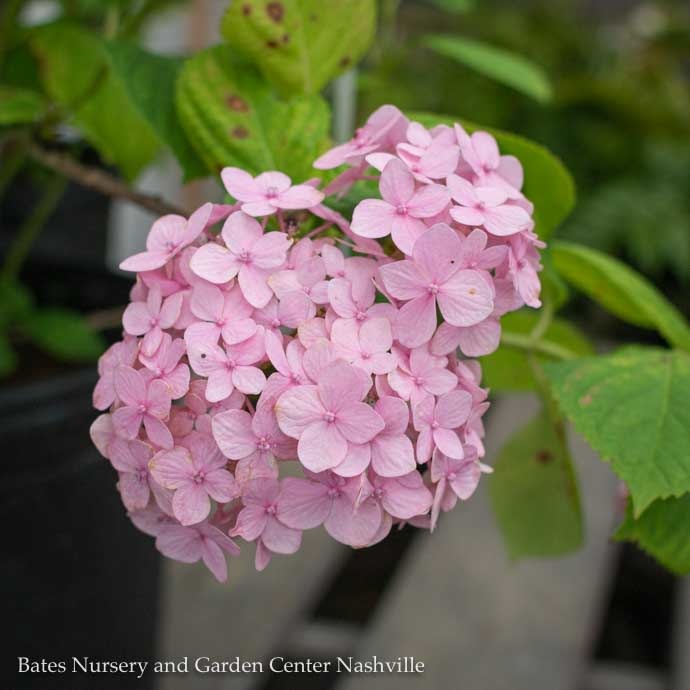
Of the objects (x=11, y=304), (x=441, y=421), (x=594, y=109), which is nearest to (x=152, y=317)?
(x=441, y=421)

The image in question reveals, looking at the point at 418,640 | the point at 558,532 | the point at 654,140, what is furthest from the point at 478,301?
the point at 654,140

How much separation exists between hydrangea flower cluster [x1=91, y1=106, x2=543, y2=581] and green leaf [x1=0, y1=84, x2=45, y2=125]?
0.24 meters

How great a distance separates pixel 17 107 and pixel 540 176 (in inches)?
13.7

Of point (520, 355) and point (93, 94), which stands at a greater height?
point (93, 94)

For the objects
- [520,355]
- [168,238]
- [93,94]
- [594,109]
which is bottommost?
[594,109]

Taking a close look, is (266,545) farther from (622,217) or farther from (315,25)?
(622,217)

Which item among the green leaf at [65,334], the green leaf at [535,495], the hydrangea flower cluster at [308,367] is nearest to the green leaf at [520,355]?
the green leaf at [535,495]

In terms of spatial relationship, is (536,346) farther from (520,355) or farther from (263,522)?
(263,522)

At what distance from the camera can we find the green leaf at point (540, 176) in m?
0.49

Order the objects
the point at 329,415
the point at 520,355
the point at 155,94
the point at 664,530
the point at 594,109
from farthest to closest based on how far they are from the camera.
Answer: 1. the point at 594,109
2. the point at 520,355
3. the point at 155,94
4. the point at 664,530
5. the point at 329,415

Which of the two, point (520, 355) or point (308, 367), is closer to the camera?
point (308, 367)

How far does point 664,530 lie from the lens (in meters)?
0.43

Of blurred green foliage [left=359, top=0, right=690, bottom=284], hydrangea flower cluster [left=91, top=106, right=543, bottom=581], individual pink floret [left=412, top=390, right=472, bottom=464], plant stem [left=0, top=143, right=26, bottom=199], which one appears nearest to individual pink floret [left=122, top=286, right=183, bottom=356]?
hydrangea flower cluster [left=91, top=106, right=543, bottom=581]

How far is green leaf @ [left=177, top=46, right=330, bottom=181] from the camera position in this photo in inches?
19.0
